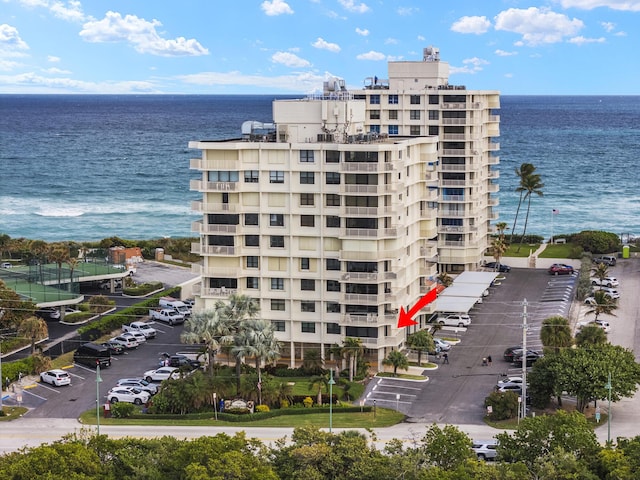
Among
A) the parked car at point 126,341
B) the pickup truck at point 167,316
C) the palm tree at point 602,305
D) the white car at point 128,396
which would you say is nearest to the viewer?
the white car at point 128,396

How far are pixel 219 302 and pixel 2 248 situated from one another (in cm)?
5584

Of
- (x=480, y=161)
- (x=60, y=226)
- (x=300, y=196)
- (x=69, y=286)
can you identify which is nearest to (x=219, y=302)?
(x=300, y=196)

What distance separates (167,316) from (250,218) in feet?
64.2

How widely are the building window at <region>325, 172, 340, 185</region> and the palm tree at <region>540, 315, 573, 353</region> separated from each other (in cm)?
2085

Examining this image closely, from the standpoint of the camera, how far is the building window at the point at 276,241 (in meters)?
A: 89.2

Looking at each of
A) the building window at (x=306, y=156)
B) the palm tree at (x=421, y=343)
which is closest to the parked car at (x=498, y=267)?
the palm tree at (x=421, y=343)

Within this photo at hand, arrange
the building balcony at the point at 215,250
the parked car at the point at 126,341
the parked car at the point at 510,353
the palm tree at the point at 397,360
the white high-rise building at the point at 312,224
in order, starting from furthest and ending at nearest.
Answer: the parked car at the point at 126,341
the parked car at the point at 510,353
the building balcony at the point at 215,250
the white high-rise building at the point at 312,224
the palm tree at the point at 397,360

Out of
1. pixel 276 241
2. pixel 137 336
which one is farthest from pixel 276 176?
pixel 137 336

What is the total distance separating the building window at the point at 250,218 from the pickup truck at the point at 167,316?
18.7 m

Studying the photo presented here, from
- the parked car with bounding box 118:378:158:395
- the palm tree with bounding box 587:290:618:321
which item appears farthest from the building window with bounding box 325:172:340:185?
the palm tree with bounding box 587:290:618:321

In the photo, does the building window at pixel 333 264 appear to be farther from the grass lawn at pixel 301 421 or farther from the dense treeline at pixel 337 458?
the dense treeline at pixel 337 458

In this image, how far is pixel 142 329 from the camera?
327 ft

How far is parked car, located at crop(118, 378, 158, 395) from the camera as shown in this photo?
82938 mm

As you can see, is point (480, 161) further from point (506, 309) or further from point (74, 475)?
point (74, 475)
